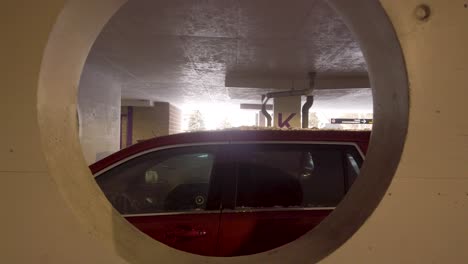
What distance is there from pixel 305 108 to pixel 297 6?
5817 mm

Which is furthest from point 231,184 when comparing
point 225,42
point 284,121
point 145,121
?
point 145,121

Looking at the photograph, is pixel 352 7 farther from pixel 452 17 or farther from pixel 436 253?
pixel 436 253

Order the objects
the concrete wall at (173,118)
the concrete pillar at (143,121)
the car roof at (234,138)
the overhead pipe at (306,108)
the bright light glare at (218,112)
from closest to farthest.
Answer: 1. the car roof at (234,138)
2. the overhead pipe at (306,108)
3. the concrete pillar at (143,121)
4. the concrete wall at (173,118)
5. the bright light glare at (218,112)

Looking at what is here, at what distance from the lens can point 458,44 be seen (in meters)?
1.10

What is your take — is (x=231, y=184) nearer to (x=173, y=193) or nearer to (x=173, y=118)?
(x=173, y=193)

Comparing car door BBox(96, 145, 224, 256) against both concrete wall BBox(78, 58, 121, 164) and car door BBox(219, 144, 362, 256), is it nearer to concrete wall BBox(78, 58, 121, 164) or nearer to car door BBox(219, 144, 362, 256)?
car door BBox(219, 144, 362, 256)

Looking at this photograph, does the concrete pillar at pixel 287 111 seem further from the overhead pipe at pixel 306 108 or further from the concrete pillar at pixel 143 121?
the concrete pillar at pixel 143 121

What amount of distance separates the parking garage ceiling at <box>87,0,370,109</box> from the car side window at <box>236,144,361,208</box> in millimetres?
1594

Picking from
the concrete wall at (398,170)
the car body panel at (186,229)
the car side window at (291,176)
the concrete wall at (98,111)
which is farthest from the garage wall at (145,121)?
the concrete wall at (398,170)

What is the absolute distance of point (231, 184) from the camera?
9.16 feet

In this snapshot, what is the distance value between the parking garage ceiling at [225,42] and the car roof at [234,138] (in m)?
1.40

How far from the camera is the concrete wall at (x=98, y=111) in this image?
23.1 ft

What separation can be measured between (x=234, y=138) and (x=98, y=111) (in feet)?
19.0

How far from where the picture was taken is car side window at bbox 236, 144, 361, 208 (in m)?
2.79
